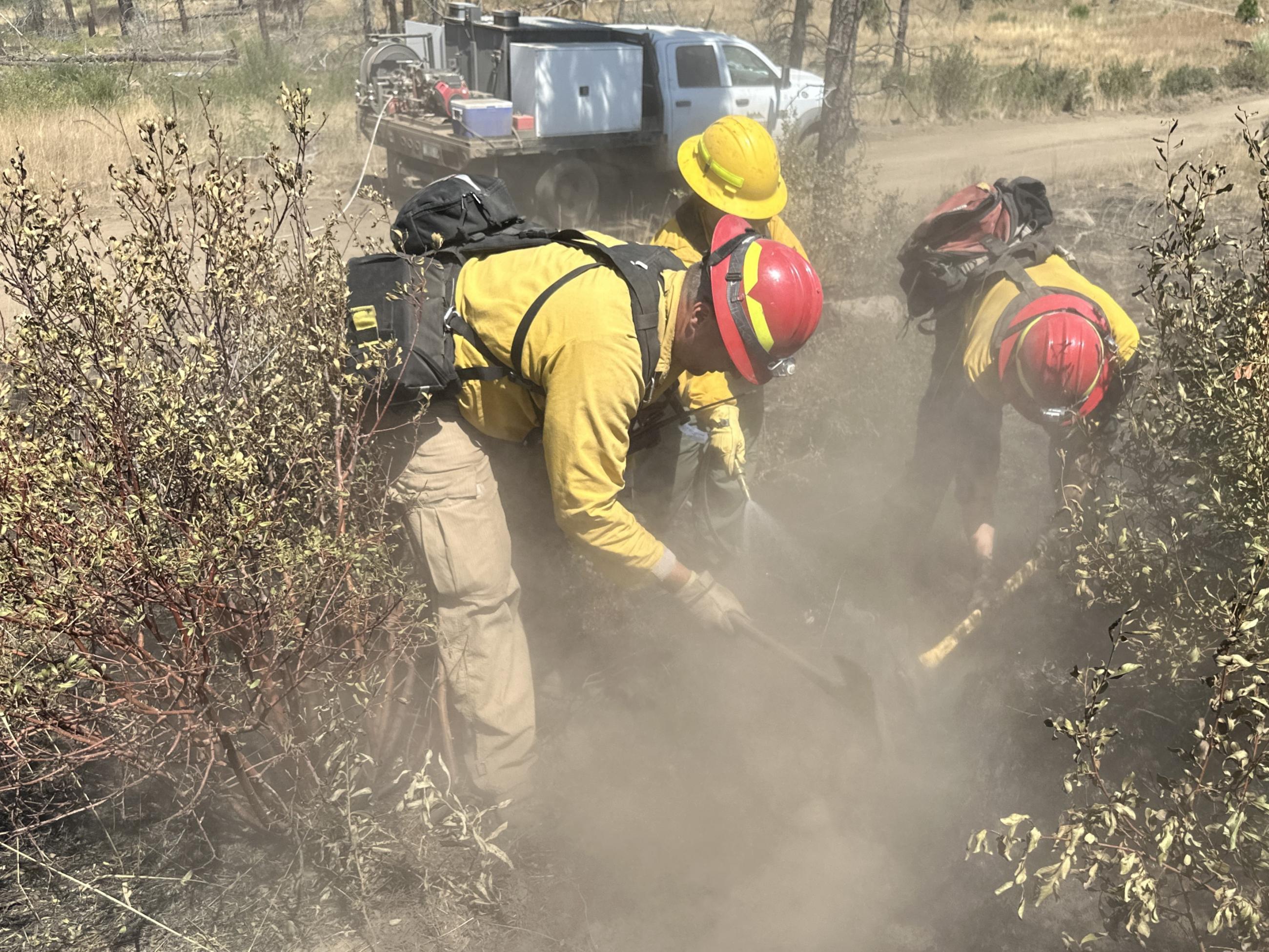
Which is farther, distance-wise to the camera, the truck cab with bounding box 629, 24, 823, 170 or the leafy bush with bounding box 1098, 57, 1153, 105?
the leafy bush with bounding box 1098, 57, 1153, 105

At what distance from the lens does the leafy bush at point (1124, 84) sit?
17453 mm

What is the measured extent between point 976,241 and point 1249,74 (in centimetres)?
1985

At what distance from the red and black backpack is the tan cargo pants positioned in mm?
2111

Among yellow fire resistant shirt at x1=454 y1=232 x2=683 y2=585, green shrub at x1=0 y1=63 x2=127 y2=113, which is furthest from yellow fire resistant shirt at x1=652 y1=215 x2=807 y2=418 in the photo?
green shrub at x1=0 y1=63 x2=127 y2=113

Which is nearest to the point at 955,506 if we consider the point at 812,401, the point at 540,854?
the point at 812,401

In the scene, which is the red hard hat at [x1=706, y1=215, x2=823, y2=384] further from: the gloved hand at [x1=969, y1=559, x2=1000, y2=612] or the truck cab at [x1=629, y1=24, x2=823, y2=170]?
the truck cab at [x1=629, y1=24, x2=823, y2=170]

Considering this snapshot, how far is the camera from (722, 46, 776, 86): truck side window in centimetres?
1129

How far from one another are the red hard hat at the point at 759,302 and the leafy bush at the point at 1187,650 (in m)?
1.18

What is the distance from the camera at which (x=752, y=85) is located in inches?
448

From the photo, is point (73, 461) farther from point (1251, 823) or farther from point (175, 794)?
point (1251, 823)

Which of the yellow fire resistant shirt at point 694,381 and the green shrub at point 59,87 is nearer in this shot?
the yellow fire resistant shirt at point 694,381

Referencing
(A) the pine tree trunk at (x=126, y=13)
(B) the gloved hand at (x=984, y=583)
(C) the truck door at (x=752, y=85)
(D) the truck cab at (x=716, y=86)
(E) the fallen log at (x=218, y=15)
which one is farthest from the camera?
(E) the fallen log at (x=218, y=15)

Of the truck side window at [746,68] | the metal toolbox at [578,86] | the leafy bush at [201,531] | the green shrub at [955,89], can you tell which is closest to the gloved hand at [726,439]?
the leafy bush at [201,531]

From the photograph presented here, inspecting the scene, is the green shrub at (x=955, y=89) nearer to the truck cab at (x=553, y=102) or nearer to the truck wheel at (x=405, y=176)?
the truck cab at (x=553, y=102)
